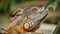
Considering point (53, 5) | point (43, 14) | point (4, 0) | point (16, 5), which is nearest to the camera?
point (53, 5)

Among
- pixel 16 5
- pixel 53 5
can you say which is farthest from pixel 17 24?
pixel 16 5

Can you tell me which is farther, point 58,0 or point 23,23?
point 23,23

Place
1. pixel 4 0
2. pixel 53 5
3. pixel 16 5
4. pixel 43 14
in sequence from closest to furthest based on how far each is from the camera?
1. pixel 53 5
2. pixel 43 14
3. pixel 4 0
4. pixel 16 5

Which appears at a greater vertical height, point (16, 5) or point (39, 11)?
point (39, 11)

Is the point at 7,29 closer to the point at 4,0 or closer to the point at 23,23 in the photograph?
the point at 23,23

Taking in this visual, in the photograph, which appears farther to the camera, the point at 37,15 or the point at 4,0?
the point at 4,0

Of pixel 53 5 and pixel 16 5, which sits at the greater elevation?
pixel 53 5

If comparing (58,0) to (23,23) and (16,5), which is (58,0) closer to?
(23,23)

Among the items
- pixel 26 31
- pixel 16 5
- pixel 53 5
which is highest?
pixel 53 5

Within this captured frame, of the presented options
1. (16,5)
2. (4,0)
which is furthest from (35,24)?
(16,5)
